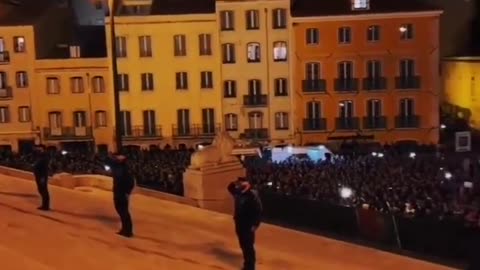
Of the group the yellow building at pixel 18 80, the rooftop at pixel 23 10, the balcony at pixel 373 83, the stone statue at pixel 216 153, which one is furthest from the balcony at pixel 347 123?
the stone statue at pixel 216 153

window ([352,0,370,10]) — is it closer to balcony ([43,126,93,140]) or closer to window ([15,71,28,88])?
balcony ([43,126,93,140])

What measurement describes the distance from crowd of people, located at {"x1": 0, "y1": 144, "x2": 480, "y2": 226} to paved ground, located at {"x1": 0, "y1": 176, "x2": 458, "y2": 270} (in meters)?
1.36

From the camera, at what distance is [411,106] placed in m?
50.5

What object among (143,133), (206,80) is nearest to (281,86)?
(206,80)

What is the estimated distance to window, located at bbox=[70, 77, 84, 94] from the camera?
52.0m

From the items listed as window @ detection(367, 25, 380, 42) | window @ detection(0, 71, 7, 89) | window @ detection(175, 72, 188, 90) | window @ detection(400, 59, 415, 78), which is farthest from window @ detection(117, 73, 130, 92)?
window @ detection(400, 59, 415, 78)

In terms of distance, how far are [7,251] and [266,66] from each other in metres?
36.2

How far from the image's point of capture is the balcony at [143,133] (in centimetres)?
5119

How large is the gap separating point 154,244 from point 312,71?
1408 inches

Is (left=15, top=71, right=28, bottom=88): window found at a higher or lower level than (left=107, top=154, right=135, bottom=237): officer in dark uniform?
higher

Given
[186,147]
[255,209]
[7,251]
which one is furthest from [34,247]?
[186,147]

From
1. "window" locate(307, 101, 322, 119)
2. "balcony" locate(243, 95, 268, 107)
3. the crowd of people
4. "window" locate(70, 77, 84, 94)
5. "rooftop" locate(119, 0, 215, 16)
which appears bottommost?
the crowd of people

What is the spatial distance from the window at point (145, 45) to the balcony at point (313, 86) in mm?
8625

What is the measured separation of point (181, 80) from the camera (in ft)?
169
